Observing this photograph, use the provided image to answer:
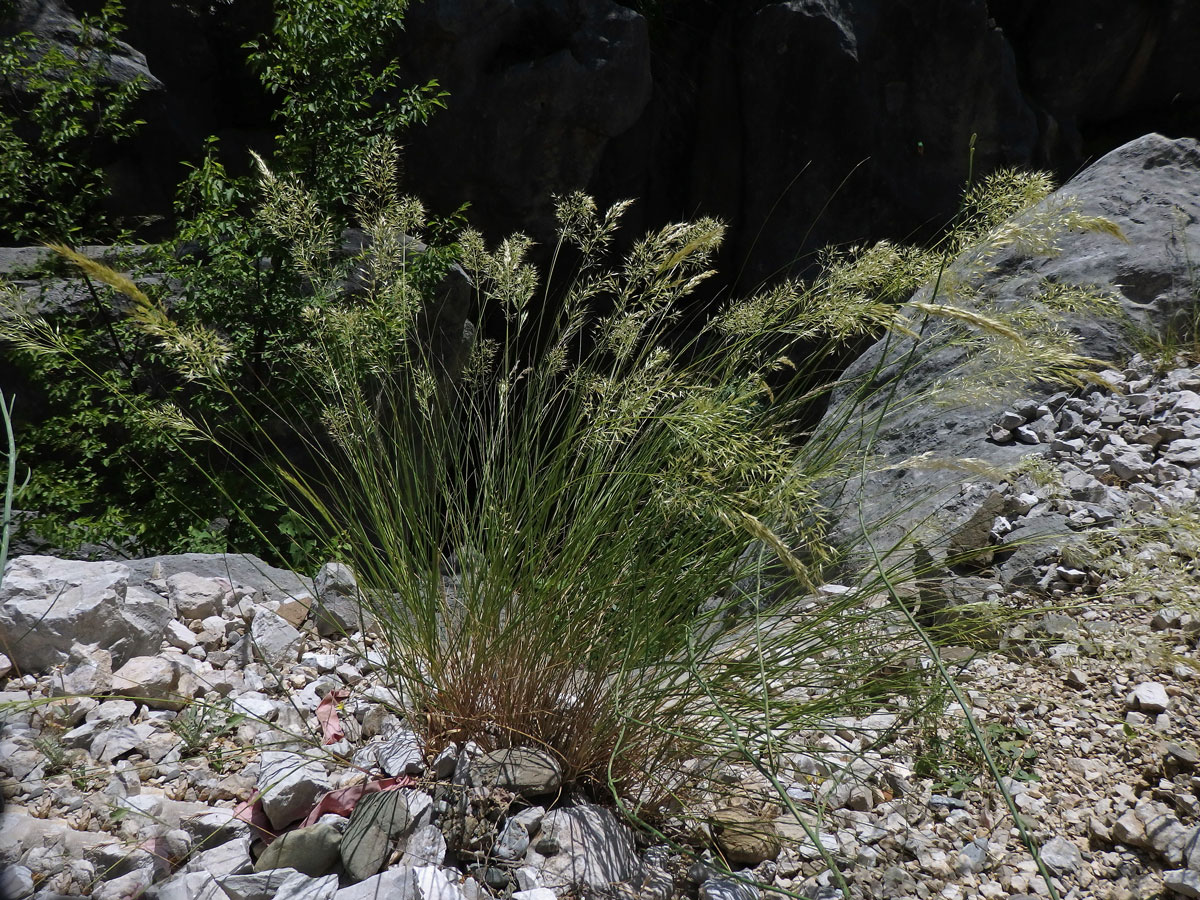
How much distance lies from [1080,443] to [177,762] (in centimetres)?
269

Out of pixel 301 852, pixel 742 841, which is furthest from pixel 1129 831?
pixel 301 852

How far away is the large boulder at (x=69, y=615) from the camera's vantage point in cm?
180

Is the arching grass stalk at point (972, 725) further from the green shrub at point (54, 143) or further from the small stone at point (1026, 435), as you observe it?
the green shrub at point (54, 143)

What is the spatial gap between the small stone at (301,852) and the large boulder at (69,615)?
30.5 inches

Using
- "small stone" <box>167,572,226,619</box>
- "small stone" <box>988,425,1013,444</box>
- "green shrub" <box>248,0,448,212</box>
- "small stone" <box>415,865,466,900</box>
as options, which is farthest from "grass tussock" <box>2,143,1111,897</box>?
"green shrub" <box>248,0,448,212</box>

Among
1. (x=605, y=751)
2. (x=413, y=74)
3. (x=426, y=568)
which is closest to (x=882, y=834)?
(x=605, y=751)

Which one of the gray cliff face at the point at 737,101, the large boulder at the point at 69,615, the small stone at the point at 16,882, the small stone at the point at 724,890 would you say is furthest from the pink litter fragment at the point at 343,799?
the gray cliff face at the point at 737,101

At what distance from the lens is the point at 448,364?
16.0 ft

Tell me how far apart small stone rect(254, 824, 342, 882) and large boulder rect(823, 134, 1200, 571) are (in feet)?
4.97

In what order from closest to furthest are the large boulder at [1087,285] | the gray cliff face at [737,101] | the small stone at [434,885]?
the small stone at [434,885], the large boulder at [1087,285], the gray cliff face at [737,101]

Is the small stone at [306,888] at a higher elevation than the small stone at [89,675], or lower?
higher

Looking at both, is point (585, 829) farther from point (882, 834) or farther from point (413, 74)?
point (413, 74)

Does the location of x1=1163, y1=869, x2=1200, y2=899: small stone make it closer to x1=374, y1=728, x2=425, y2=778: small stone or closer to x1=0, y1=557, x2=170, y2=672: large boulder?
x1=374, y1=728, x2=425, y2=778: small stone

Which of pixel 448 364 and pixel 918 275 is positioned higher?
pixel 918 275
